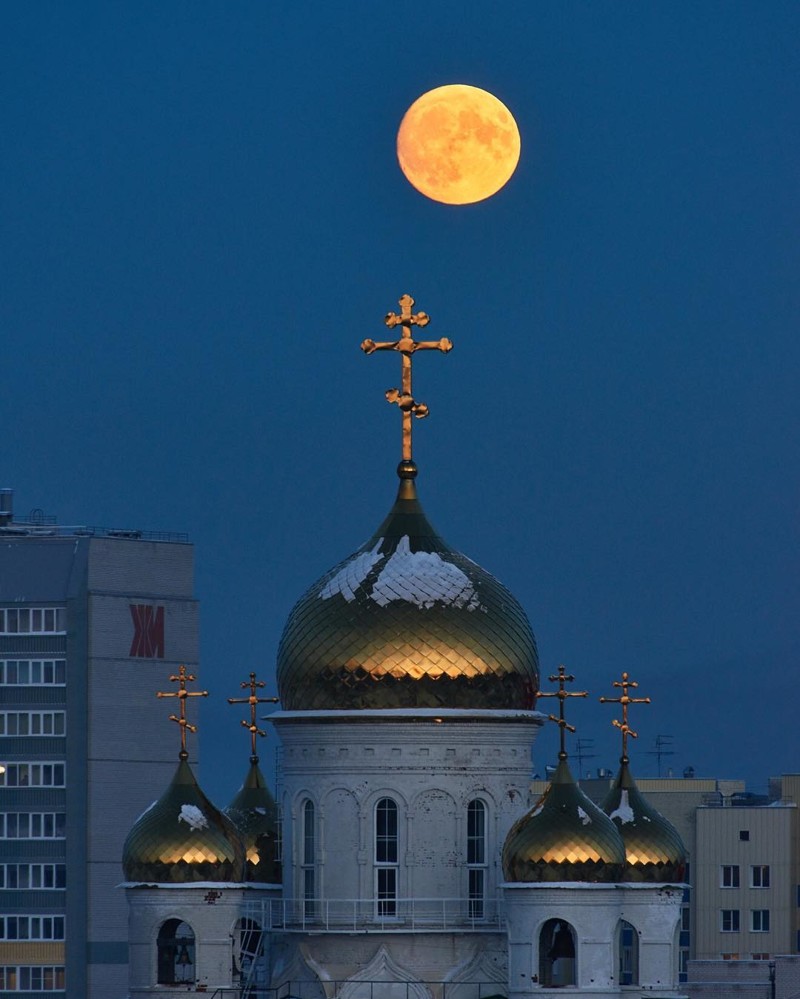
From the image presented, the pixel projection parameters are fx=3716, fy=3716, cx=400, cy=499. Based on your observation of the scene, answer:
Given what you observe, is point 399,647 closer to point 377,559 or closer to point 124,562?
point 377,559

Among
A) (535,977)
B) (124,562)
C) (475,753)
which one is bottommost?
(535,977)

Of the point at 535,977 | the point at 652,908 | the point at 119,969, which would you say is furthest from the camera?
the point at 119,969

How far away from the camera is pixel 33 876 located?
14462 cm

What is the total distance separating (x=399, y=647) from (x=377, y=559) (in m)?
1.78

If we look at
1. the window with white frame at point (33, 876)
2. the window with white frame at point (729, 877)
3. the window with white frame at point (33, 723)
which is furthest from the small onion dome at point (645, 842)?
the window with white frame at point (33, 723)

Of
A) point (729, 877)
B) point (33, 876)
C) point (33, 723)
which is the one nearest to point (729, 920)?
point (729, 877)

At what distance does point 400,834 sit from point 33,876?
87.2 meters

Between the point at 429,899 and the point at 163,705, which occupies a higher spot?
the point at 163,705

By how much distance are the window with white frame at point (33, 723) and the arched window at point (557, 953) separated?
88159 mm

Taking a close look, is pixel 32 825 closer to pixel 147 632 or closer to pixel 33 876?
pixel 33 876

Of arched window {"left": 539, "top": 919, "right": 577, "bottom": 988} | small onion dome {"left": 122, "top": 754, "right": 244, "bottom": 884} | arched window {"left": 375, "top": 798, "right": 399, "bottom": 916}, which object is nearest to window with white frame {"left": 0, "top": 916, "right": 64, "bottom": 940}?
small onion dome {"left": 122, "top": 754, "right": 244, "bottom": 884}

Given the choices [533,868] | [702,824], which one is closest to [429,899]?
[533,868]

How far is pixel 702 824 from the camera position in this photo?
127688 millimetres

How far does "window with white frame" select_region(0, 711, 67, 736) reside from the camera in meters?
145
